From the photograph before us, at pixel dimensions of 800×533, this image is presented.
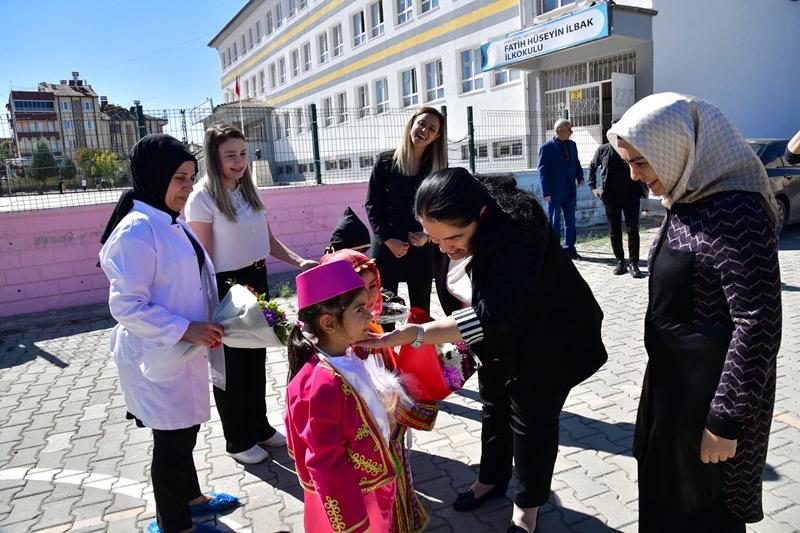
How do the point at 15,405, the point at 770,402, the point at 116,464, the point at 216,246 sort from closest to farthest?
the point at 770,402 < the point at 216,246 < the point at 116,464 < the point at 15,405

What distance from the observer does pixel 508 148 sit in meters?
13.3

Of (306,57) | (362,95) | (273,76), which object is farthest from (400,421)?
(273,76)

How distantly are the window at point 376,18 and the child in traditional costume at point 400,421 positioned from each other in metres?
25.8

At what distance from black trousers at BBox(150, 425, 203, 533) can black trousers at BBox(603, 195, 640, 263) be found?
6492mm

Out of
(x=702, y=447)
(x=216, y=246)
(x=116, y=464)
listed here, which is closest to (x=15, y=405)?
(x=116, y=464)

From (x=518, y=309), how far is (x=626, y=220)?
6.17 meters

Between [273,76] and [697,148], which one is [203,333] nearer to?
[697,148]

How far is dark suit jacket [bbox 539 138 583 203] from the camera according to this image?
27.9 ft

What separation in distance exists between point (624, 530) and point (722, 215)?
1696 millimetres

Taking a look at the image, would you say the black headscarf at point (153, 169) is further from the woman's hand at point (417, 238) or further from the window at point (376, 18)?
the window at point (376, 18)

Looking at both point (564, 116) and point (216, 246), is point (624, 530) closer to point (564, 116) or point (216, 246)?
point (216, 246)

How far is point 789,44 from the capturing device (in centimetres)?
1631

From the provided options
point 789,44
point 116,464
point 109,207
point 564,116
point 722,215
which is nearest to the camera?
point 722,215

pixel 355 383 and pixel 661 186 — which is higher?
pixel 661 186
